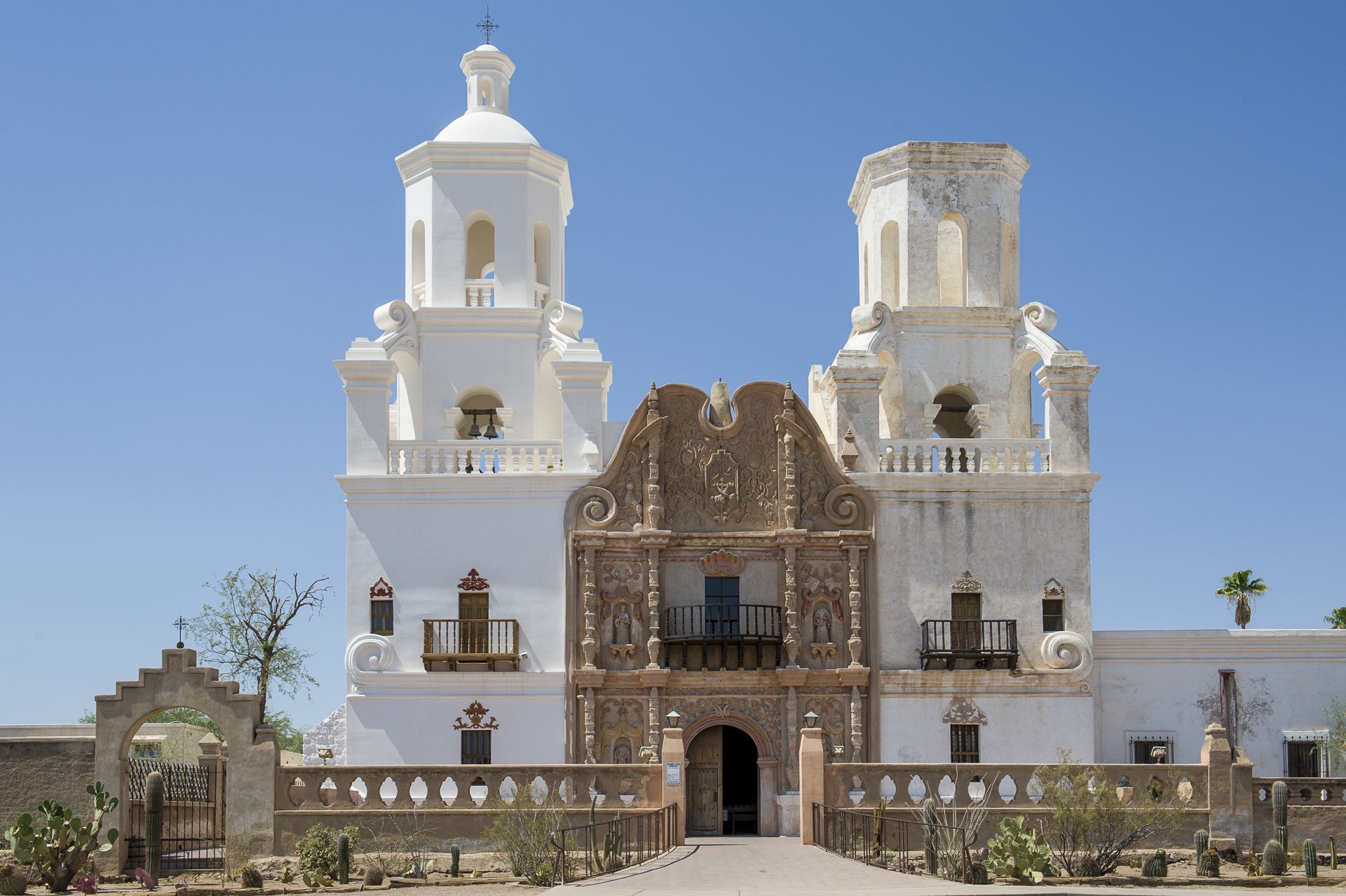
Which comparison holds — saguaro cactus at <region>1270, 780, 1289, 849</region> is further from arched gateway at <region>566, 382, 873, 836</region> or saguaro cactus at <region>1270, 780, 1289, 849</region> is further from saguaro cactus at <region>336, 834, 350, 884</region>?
saguaro cactus at <region>336, 834, 350, 884</region>

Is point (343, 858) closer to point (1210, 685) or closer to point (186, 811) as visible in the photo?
point (186, 811)

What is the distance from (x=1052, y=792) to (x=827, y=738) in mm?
7626

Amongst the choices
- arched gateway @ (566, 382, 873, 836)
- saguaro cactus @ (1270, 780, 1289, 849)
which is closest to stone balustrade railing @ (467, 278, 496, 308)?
arched gateway @ (566, 382, 873, 836)

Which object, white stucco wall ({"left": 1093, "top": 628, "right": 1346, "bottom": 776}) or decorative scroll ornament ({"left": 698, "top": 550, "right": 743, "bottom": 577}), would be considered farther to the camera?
white stucco wall ({"left": 1093, "top": 628, "right": 1346, "bottom": 776})

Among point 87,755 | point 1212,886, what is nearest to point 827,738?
point 1212,886

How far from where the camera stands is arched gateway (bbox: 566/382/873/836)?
34.5 meters

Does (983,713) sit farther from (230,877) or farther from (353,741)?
(230,877)

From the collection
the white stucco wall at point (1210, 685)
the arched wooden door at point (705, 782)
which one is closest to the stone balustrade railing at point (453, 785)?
the arched wooden door at point (705, 782)

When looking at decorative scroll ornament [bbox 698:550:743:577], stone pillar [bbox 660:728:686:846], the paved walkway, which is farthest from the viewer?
decorative scroll ornament [bbox 698:550:743:577]

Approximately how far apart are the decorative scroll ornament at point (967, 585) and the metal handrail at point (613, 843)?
8690 mm

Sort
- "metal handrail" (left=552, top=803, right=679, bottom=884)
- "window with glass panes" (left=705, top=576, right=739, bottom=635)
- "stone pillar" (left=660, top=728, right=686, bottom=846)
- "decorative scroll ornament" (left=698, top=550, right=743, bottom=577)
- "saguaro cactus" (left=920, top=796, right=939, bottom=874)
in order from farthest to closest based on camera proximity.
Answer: "decorative scroll ornament" (left=698, top=550, right=743, bottom=577) < "window with glass panes" (left=705, top=576, right=739, bottom=635) < "stone pillar" (left=660, top=728, right=686, bottom=846) < "saguaro cactus" (left=920, top=796, right=939, bottom=874) < "metal handrail" (left=552, top=803, right=679, bottom=884)

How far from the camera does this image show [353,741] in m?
34.0

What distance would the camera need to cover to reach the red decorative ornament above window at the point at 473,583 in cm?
3475

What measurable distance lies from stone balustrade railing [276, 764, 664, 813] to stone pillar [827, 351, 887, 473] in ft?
29.4
